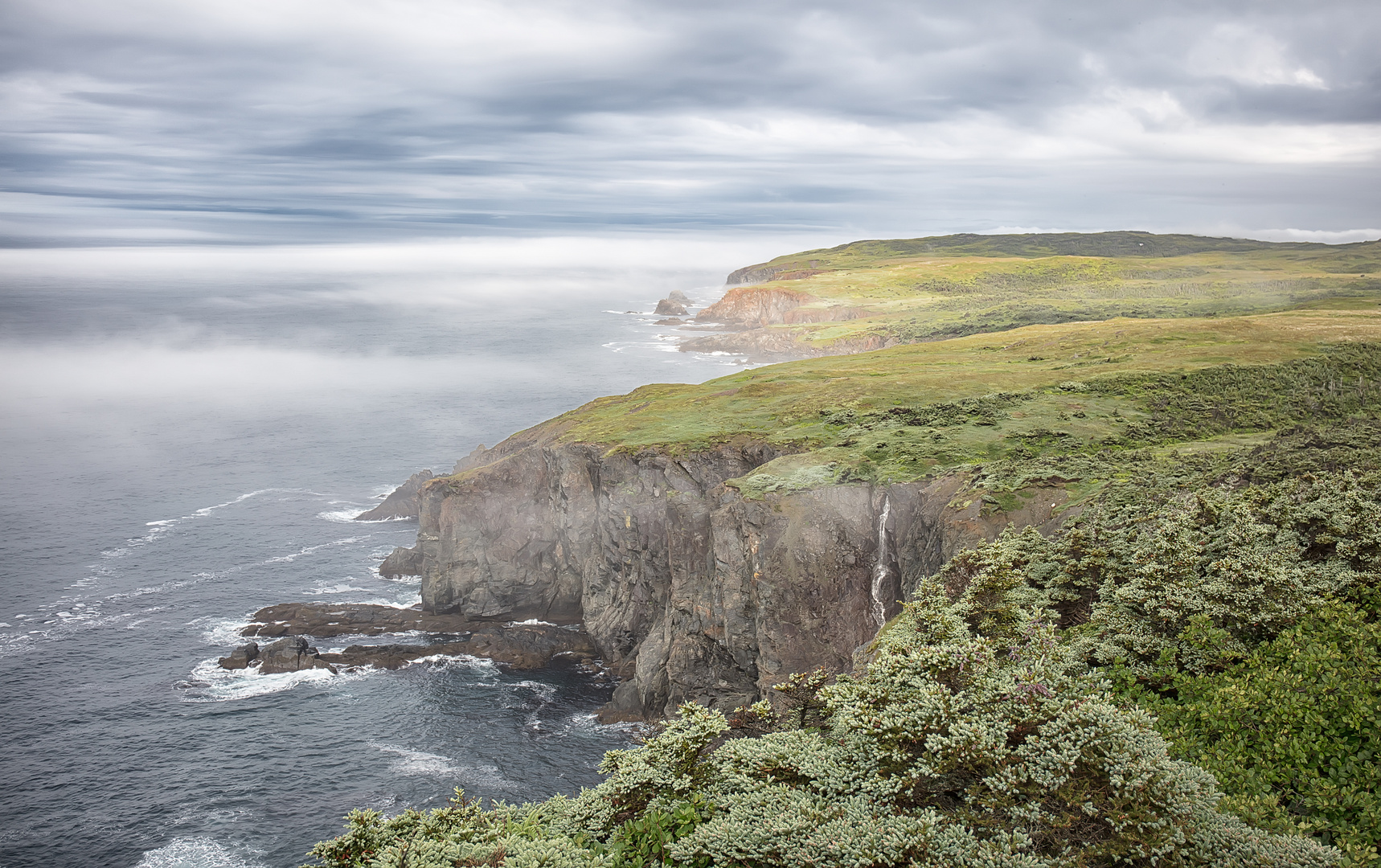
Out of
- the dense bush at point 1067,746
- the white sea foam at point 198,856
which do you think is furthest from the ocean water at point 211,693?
the dense bush at point 1067,746

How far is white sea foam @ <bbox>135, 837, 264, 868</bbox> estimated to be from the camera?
46.6 metres

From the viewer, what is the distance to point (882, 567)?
50625mm

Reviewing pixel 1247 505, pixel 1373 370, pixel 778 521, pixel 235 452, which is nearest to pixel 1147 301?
pixel 1373 370

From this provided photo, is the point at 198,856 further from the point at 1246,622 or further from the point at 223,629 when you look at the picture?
the point at 1246,622

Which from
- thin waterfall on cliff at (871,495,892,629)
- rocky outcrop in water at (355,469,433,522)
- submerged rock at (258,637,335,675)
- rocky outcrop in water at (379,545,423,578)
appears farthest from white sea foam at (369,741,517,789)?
rocky outcrop in water at (355,469,433,522)

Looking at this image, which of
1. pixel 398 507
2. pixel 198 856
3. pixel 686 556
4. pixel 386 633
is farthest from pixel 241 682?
pixel 398 507

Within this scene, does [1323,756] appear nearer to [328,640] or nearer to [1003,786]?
[1003,786]

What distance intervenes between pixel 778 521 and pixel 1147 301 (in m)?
147

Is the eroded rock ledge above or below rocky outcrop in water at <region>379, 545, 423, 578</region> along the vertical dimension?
below

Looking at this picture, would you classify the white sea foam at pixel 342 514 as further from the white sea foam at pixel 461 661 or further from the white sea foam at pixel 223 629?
the white sea foam at pixel 461 661

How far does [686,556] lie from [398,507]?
2405 inches

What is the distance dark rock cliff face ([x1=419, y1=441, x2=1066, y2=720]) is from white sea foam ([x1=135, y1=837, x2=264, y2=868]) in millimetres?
23407

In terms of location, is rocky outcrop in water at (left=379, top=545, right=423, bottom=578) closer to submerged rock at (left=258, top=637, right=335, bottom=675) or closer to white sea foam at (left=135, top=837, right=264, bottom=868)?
submerged rock at (left=258, top=637, right=335, bottom=675)

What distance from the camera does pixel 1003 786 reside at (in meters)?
15.7
